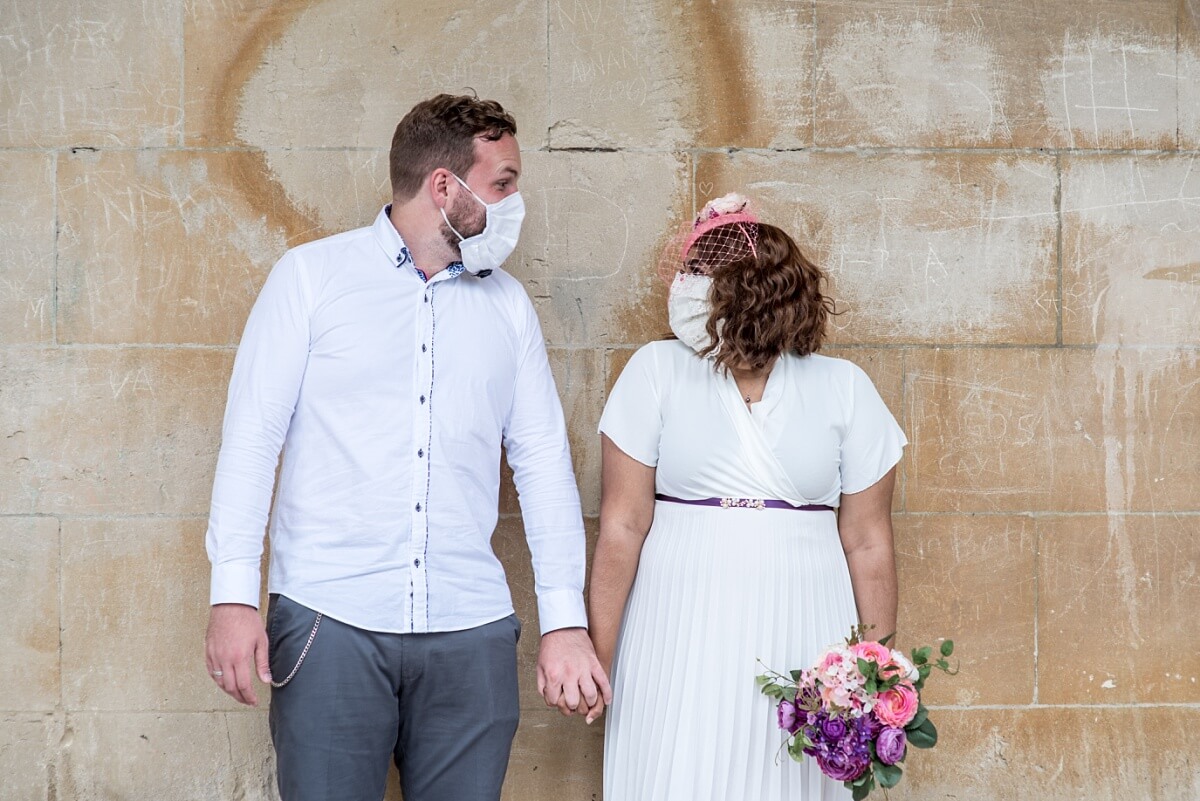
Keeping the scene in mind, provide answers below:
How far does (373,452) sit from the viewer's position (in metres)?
2.74

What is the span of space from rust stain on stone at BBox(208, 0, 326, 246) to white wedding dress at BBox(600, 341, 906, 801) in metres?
1.41

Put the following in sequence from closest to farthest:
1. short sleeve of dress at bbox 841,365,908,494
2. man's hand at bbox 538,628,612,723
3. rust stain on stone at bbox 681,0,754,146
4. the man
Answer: the man → man's hand at bbox 538,628,612,723 → short sleeve of dress at bbox 841,365,908,494 → rust stain on stone at bbox 681,0,754,146

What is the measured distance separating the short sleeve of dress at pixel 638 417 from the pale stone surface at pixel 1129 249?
5.55 ft

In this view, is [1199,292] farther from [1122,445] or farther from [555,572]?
[555,572]

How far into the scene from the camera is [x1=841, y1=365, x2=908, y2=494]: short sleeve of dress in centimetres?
304

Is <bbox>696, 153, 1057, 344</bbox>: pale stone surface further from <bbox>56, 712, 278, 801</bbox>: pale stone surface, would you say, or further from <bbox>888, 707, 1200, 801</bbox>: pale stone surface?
<bbox>56, 712, 278, 801</bbox>: pale stone surface

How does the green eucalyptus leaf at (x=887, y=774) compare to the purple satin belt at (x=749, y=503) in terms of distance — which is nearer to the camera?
the green eucalyptus leaf at (x=887, y=774)

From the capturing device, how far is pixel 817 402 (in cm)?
303

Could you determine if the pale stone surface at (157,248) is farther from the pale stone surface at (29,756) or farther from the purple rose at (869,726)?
the purple rose at (869,726)

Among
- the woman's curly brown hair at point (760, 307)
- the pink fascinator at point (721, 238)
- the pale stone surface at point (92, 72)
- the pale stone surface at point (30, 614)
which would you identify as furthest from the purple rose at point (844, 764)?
the pale stone surface at point (92, 72)

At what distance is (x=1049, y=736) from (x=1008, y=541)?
2.29 ft

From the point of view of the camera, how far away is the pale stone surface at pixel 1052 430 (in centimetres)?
384

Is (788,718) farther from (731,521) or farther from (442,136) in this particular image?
(442,136)

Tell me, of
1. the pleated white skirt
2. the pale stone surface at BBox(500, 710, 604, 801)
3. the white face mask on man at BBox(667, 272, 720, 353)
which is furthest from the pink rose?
the pale stone surface at BBox(500, 710, 604, 801)
